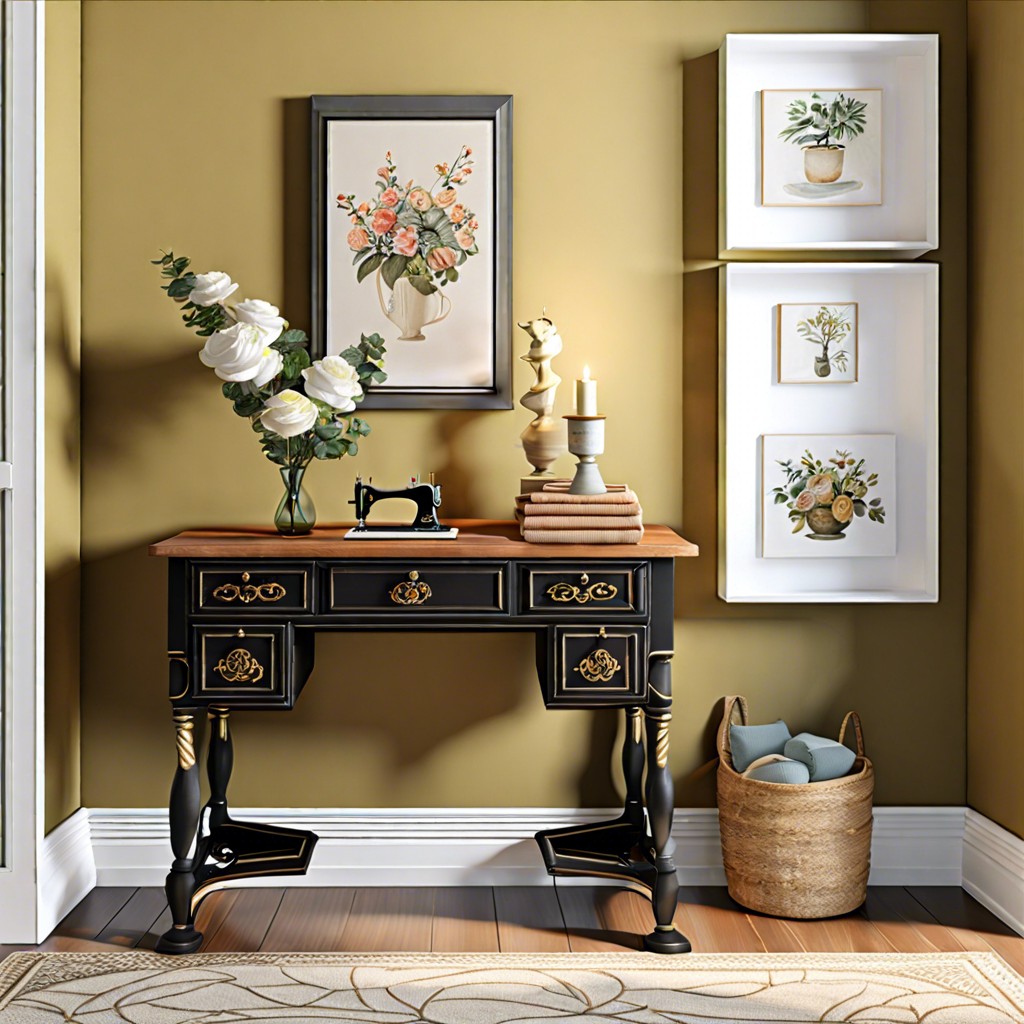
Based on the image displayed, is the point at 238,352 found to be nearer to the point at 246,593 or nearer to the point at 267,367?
the point at 267,367

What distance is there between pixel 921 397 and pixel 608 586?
3.46 feet

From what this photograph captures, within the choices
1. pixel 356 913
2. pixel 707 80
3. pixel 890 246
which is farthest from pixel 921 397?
pixel 356 913

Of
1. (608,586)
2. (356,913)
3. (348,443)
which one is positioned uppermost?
(348,443)

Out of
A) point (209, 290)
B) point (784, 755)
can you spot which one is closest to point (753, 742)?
point (784, 755)

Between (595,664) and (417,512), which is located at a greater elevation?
(417,512)

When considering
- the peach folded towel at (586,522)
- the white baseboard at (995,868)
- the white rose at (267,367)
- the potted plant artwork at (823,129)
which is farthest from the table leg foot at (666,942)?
the potted plant artwork at (823,129)

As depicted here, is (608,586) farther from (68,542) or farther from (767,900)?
(68,542)

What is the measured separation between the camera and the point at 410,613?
242 cm

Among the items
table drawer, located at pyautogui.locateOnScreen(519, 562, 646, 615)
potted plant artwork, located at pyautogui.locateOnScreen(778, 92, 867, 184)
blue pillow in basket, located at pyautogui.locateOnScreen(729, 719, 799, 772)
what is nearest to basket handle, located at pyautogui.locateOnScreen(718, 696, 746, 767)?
blue pillow in basket, located at pyautogui.locateOnScreen(729, 719, 799, 772)

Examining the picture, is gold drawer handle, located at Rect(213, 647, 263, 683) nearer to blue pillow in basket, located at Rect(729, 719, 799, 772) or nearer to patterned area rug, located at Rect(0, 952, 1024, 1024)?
patterned area rug, located at Rect(0, 952, 1024, 1024)

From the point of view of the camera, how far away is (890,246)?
277 cm

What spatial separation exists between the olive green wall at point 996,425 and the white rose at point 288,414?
66.3 inches

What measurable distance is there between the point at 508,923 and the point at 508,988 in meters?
0.35

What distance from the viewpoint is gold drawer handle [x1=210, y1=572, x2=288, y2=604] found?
2.41 meters
